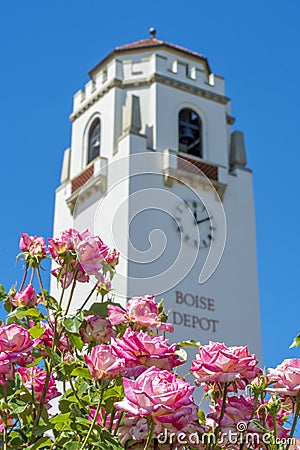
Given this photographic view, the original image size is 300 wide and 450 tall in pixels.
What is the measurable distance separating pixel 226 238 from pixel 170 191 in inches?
72.8

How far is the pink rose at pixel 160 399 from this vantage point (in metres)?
1.07

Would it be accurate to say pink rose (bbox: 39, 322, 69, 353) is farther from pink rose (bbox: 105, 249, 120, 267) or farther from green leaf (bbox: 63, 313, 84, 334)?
pink rose (bbox: 105, 249, 120, 267)

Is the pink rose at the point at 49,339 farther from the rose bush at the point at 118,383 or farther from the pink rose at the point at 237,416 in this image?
the pink rose at the point at 237,416

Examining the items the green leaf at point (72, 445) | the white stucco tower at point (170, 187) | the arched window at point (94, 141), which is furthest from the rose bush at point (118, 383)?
the arched window at point (94, 141)

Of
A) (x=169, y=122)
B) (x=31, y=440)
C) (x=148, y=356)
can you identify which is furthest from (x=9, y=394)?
(x=169, y=122)

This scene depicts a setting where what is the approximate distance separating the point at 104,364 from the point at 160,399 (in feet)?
0.39

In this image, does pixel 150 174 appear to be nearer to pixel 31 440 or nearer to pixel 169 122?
pixel 169 122

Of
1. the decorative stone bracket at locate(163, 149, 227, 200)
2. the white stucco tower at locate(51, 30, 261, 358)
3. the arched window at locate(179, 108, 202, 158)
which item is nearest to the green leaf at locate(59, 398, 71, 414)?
the white stucco tower at locate(51, 30, 261, 358)

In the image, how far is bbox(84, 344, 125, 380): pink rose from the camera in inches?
45.2

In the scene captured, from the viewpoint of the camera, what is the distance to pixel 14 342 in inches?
48.1

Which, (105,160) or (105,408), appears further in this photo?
(105,160)

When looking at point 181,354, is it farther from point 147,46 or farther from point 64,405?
point 147,46

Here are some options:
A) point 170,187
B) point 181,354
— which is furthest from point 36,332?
point 170,187

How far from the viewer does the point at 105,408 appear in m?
1.26
